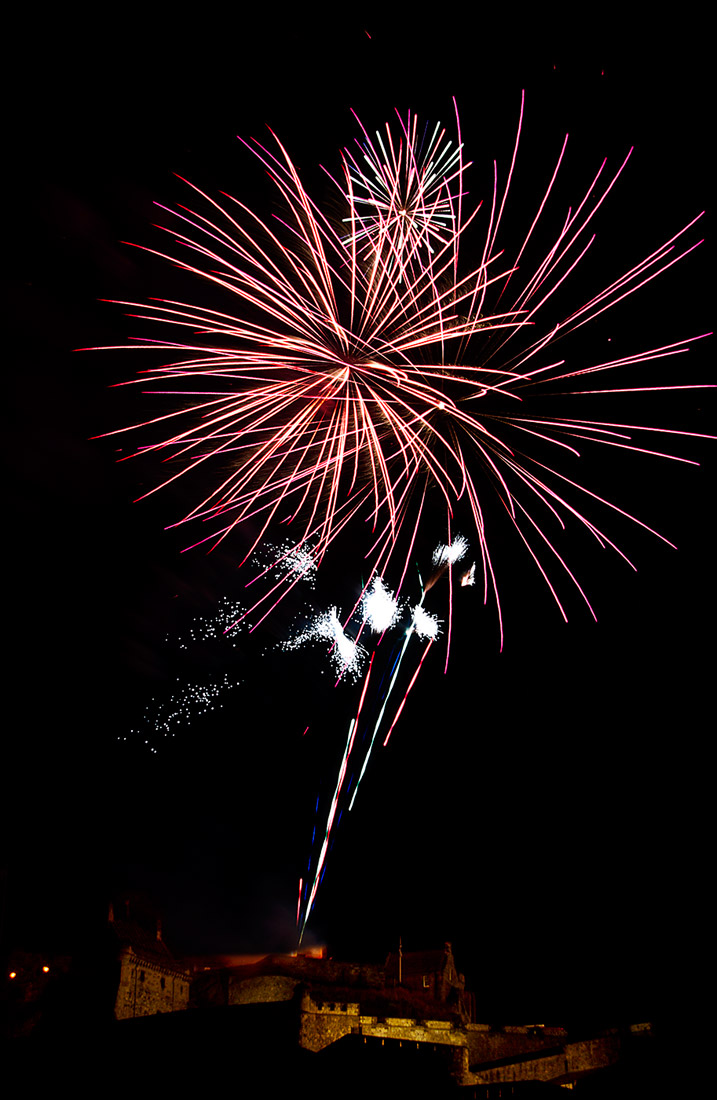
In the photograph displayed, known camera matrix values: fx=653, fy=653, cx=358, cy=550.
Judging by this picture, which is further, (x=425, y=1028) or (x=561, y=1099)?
(x=425, y=1028)

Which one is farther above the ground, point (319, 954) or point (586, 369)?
point (586, 369)

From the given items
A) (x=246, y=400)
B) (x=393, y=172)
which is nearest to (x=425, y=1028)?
(x=246, y=400)

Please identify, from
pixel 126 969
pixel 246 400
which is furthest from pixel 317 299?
pixel 126 969

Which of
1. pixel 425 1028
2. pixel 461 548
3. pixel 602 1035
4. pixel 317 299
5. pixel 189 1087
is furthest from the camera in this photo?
pixel 602 1035

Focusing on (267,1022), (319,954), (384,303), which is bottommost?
(267,1022)

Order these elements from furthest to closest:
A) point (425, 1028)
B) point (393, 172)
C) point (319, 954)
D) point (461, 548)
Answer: point (319, 954)
point (425, 1028)
point (461, 548)
point (393, 172)

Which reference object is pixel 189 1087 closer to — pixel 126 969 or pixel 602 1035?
pixel 126 969

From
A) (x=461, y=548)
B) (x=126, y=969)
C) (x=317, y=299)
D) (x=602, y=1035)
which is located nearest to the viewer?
(x=317, y=299)

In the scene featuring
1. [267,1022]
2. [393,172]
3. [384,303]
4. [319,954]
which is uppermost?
[393,172]

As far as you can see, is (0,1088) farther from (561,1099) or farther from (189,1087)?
(561,1099)
